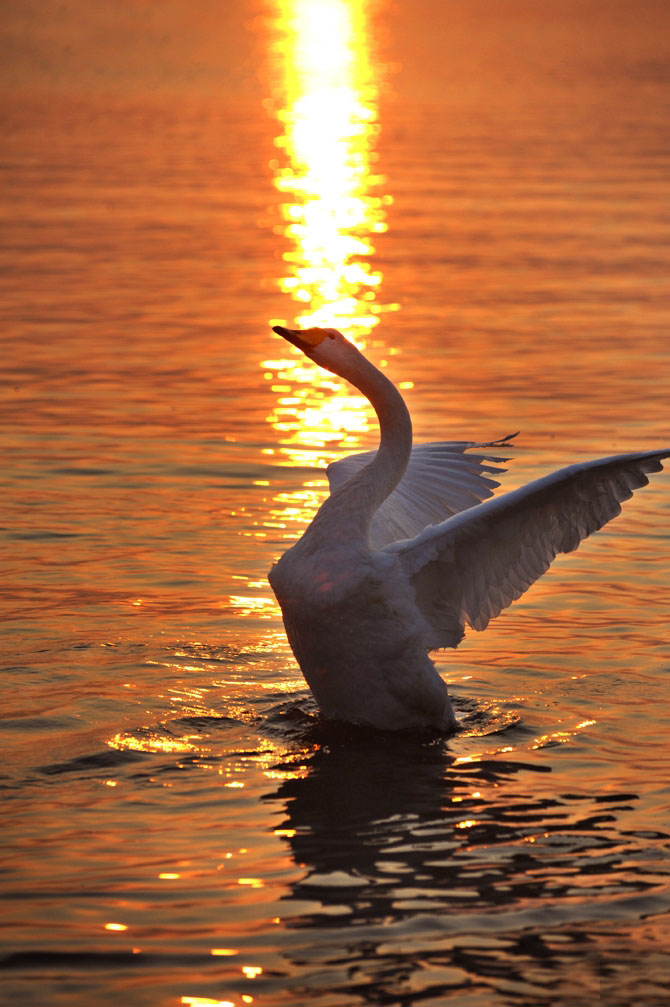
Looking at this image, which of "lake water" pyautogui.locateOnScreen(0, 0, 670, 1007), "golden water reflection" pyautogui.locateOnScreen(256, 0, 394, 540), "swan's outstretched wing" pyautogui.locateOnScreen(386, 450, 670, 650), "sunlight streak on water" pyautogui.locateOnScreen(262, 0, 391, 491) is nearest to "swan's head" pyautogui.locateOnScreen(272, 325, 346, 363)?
"swan's outstretched wing" pyautogui.locateOnScreen(386, 450, 670, 650)

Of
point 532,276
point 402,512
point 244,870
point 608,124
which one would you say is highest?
point 608,124

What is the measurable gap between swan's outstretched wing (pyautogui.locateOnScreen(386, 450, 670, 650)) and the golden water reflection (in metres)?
3.48

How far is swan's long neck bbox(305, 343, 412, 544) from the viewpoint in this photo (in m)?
9.34

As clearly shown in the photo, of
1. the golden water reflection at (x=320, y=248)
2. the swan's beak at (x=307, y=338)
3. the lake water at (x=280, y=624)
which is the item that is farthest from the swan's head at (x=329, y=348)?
the golden water reflection at (x=320, y=248)

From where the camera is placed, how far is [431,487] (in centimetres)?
1092

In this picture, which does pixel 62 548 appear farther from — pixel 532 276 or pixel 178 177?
pixel 178 177

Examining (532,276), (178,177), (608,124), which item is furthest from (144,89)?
(532,276)

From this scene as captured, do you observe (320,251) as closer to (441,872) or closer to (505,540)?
(505,540)

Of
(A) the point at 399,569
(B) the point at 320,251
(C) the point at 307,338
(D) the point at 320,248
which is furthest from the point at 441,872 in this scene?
(D) the point at 320,248

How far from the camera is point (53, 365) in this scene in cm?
1844

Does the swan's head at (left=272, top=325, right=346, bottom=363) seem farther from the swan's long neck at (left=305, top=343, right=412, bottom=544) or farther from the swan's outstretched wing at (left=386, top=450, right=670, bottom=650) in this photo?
the swan's outstretched wing at (left=386, top=450, right=670, bottom=650)

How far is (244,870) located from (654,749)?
2519 millimetres

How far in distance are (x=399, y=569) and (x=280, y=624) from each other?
2.30m

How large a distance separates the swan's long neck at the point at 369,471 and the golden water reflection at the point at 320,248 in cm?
320
